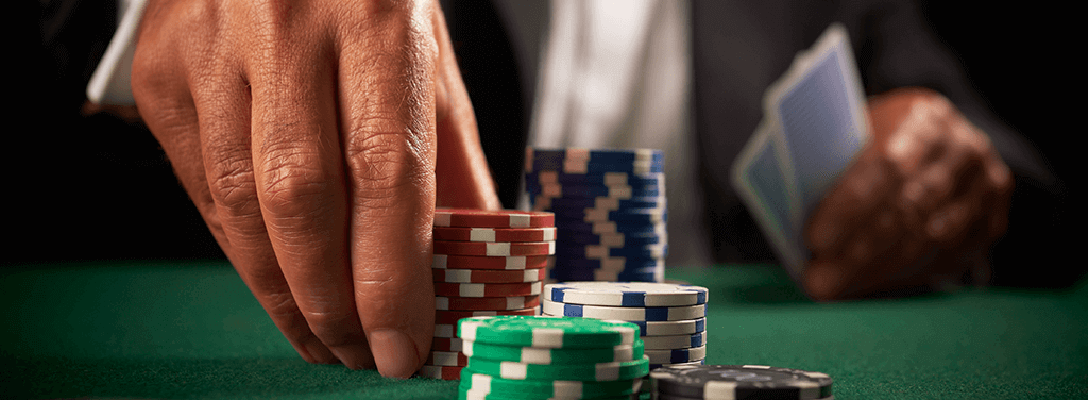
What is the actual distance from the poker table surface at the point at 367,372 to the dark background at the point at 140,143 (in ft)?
1.14

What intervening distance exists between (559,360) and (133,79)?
1.05m

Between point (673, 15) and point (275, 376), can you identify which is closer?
point (275, 376)

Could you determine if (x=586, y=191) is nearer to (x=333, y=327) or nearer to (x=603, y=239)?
(x=603, y=239)

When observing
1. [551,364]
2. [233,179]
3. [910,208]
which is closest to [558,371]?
[551,364]

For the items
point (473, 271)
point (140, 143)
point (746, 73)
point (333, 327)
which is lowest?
point (333, 327)

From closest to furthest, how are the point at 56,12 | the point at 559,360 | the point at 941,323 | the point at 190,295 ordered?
the point at 559,360
the point at 56,12
the point at 941,323
the point at 190,295

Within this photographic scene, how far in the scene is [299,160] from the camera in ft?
4.59

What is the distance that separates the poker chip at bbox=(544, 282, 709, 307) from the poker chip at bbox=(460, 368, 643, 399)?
297 mm

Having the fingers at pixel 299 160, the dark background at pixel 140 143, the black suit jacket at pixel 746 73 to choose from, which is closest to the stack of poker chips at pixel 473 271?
the fingers at pixel 299 160

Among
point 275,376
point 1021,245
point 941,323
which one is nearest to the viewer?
point 275,376

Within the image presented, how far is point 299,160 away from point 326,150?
0.16 ft

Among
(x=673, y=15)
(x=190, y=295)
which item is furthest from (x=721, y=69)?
(x=190, y=295)

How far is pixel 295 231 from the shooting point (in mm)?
1414

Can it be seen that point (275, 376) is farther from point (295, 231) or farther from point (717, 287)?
point (717, 287)
